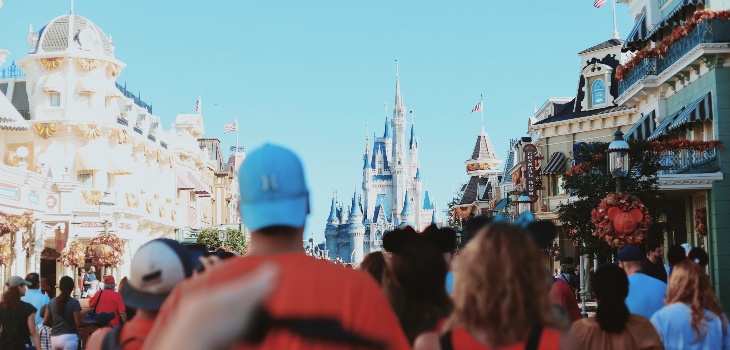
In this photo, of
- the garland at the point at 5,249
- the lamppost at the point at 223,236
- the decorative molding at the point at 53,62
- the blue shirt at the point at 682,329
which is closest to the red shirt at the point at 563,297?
the blue shirt at the point at 682,329

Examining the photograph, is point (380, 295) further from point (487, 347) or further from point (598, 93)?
point (598, 93)

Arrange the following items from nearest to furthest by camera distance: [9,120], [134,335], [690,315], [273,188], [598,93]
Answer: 1. [273,188]
2. [134,335]
3. [690,315]
4. [9,120]
5. [598,93]

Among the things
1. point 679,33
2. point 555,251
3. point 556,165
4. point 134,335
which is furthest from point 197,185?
point 134,335

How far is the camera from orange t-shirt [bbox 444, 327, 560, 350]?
3797 mm

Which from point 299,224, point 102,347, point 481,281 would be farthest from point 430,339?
point 102,347

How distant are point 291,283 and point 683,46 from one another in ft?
72.5

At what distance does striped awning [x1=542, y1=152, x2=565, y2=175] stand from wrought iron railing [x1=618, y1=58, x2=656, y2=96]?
11.0 m

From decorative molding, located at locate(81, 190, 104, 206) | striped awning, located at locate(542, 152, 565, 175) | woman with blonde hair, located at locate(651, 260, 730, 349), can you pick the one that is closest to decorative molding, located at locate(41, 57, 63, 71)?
decorative molding, located at locate(81, 190, 104, 206)

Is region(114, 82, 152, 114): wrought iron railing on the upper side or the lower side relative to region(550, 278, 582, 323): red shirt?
upper

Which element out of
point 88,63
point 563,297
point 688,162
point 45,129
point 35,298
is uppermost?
point 88,63

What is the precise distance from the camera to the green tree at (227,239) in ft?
177

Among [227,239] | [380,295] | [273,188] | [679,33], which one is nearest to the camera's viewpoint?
[380,295]

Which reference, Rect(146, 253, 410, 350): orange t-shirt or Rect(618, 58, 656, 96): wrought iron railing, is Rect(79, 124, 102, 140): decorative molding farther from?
Rect(146, 253, 410, 350): orange t-shirt

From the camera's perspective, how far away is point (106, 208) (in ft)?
129
